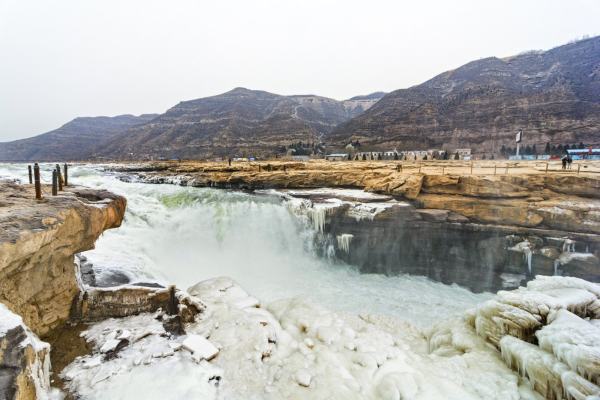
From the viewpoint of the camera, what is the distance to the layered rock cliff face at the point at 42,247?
410cm

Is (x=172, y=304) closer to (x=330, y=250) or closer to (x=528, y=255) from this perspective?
(x=330, y=250)

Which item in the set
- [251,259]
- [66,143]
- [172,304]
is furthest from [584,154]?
[66,143]

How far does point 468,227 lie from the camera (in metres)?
12.5

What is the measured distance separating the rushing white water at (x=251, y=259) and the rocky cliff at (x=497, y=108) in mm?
48031

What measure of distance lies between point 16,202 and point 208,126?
3272 inches

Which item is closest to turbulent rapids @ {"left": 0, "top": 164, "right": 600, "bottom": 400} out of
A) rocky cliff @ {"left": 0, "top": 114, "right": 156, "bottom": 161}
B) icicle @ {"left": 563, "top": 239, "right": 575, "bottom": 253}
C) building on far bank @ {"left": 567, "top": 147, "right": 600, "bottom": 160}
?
icicle @ {"left": 563, "top": 239, "right": 575, "bottom": 253}

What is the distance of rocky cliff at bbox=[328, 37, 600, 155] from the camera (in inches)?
1831

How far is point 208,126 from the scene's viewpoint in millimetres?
82812

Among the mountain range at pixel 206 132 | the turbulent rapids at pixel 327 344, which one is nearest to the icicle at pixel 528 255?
the turbulent rapids at pixel 327 344

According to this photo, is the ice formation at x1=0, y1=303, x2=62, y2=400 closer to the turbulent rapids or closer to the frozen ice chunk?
the turbulent rapids

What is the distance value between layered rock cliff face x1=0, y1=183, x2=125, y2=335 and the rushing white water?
1.28m

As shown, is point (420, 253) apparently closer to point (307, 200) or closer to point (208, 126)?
point (307, 200)

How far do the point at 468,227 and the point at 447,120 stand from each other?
5126 centimetres

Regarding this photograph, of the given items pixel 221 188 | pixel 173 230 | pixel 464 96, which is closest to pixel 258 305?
pixel 173 230
